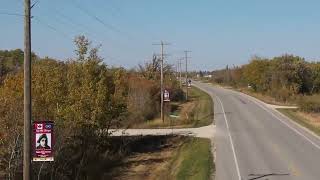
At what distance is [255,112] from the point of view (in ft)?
206

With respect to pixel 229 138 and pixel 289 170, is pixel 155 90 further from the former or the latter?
pixel 289 170

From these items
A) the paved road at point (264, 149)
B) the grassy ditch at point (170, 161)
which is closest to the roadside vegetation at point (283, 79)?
the paved road at point (264, 149)

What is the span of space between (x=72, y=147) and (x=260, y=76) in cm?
7827

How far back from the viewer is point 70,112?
3130 cm

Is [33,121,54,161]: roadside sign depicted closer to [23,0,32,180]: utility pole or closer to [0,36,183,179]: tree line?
[23,0,32,180]: utility pole

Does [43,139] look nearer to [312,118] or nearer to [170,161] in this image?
[170,161]

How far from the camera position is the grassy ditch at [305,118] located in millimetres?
48188

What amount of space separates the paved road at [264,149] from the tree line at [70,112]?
705 cm

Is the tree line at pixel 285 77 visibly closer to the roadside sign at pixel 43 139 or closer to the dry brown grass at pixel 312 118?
the dry brown grass at pixel 312 118

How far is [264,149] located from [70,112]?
11828mm

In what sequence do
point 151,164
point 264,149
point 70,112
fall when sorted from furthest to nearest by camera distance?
point 151,164 < point 264,149 < point 70,112

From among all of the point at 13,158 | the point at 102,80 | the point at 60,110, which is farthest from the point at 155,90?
the point at 13,158

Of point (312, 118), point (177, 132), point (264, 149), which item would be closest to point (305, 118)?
point (312, 118)

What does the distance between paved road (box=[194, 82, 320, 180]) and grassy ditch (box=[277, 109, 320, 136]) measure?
1.02 metres
